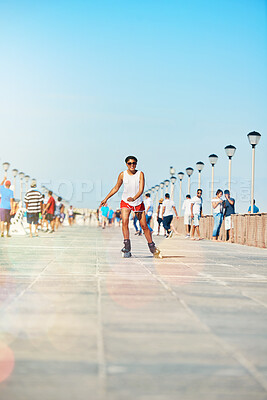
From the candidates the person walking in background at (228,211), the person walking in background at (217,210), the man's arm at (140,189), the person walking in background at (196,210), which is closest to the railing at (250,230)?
the person walking in background at (228,211)

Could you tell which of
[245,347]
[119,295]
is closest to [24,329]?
[245,347]

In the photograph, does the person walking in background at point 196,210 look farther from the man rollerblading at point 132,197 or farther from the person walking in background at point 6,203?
the man rollerblading at point 132,197

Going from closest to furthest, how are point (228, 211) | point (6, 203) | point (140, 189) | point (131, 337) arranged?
point (131, 337), point (140, 189), point (6, 203), point (228, 211)

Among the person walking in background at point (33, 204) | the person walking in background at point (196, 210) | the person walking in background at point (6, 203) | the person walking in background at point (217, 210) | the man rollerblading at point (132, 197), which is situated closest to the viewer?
the man rollerblading at point (132, 197)

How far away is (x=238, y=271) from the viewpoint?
10391 millimetres

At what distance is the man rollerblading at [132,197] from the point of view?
42.1ft

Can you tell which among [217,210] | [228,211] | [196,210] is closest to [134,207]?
[217,210]

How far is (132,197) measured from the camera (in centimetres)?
1280

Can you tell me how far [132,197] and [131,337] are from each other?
8.10 metres

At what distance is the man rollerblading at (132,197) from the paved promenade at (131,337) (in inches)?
154

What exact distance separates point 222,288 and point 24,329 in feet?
10.9

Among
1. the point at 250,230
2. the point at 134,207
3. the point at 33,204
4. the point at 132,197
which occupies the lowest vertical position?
the point at 250,230

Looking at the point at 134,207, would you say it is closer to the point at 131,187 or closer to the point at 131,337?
the point at 131,187

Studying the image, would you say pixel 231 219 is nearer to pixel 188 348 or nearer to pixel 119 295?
pixel 119 295
